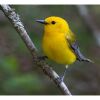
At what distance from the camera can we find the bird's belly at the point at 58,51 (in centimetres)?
225

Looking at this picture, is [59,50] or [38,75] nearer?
[59,50]

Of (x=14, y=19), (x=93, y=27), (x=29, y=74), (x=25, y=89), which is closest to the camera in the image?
(x=14, y=19)

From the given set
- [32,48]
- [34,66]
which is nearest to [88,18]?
[34,66]

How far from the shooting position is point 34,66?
113 inches

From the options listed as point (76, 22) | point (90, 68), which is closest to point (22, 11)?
point (76, 22)

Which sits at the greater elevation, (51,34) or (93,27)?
(51,34)

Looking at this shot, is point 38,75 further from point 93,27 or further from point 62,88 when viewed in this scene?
point 62,88

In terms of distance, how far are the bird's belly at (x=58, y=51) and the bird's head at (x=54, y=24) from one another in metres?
0.04

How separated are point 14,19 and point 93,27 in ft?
3.26

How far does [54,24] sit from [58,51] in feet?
0.33

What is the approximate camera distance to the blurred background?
2723 mm

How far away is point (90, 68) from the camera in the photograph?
285 centimetres

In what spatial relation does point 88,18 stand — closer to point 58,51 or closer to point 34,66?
point 34,66

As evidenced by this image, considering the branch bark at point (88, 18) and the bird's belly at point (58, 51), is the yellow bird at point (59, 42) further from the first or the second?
the branch bark at point (88, 18)
